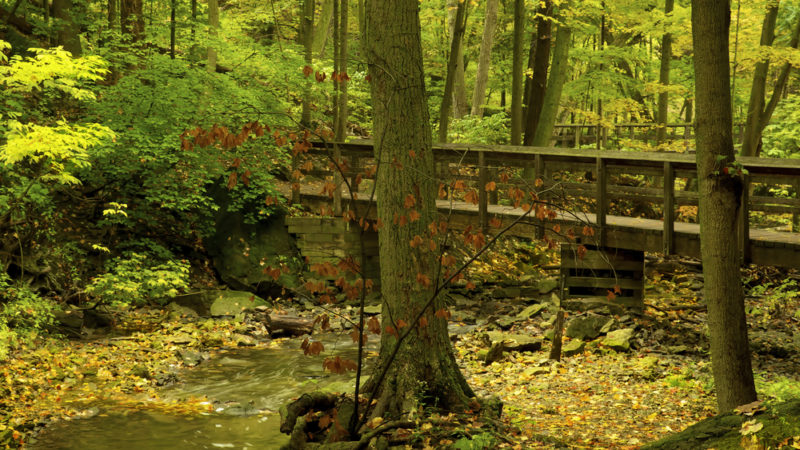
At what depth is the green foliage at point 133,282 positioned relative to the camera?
11.6 meters

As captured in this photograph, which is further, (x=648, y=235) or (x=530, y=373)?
(x=648, y=235)

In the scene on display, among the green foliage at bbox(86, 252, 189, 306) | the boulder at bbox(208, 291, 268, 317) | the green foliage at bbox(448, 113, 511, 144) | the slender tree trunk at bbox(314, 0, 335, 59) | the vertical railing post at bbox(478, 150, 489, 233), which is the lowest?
the boulder at bbox(208, 291, 268, 317)

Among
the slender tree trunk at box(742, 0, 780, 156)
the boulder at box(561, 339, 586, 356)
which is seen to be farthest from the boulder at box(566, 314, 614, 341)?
the slender tree trunk at box(742, 0, 780, 156)

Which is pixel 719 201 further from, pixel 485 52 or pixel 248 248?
pixel 485 52

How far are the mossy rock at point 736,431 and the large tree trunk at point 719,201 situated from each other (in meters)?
2.83

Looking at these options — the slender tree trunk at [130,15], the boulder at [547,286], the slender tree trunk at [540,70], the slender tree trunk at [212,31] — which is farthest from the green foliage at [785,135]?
the slender tree trunk at [130,15]

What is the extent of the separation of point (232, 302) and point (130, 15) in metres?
6.53

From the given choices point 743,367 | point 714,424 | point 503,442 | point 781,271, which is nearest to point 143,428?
point 503,442

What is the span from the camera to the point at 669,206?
34.6ft

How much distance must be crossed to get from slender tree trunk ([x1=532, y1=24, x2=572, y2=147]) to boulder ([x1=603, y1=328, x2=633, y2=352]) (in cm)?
670

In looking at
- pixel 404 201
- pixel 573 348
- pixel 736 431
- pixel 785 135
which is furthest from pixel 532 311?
pixel 785 135

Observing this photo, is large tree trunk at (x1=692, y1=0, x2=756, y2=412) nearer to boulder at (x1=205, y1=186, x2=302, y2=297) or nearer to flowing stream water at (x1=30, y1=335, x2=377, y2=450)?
flowing stream water at (x1=30, y1=335, x2=377, y2=450)

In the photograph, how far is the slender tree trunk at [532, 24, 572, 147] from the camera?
53.5ft

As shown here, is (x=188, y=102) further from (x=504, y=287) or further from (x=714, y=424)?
(x=714, y=424)
